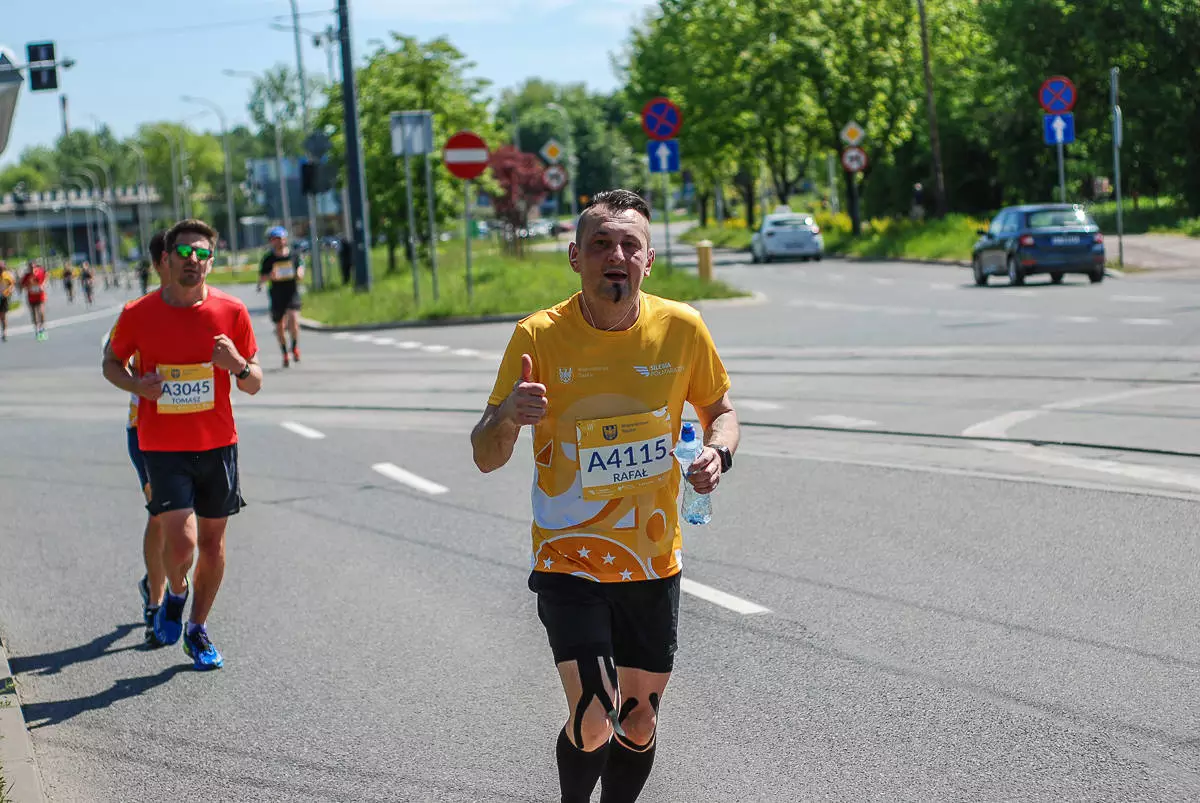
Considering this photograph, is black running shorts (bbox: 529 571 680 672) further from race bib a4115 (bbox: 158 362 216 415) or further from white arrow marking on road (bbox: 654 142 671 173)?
white arrow marking on road (bbox: 654 142 671 173)

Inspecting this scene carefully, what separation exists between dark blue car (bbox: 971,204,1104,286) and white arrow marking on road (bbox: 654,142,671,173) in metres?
5.94

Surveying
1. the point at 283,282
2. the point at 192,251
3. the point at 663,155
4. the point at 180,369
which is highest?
the point at 663,155

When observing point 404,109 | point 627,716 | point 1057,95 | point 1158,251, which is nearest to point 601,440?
point 627,716

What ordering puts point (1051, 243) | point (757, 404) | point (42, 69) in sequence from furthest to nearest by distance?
point (1051, 243) < point (42, 69) < point (757, 404)

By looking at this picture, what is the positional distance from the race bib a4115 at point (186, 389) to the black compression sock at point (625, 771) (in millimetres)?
3005

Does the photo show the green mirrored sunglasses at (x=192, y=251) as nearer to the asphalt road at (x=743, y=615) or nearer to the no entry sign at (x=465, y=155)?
the asphalt road at (x=743, y=615)

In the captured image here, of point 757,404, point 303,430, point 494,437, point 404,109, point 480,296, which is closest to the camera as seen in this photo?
point 494,437

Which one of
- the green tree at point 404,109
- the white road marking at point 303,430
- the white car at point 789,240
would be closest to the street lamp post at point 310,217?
the green tree at point 404,109

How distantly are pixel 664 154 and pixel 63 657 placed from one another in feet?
74.1

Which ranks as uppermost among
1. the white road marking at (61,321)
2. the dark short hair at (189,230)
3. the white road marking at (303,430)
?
the dark short hair at (189,230)

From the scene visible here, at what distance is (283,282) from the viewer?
2230cm

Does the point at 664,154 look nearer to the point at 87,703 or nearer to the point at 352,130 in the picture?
the point at 352,130

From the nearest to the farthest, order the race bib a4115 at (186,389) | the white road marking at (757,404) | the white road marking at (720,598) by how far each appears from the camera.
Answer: the race bib a4115 at (186,389), the white road marking at (720,598), the white road marking at (757,404)

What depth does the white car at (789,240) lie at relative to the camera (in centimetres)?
4719
